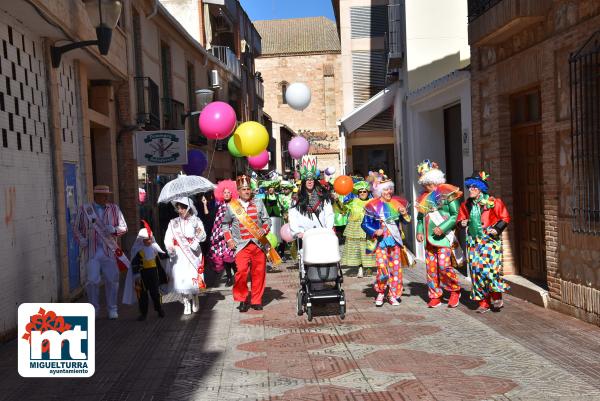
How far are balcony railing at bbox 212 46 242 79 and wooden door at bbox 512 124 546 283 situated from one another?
1982cm

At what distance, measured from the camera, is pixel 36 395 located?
6.10 meters

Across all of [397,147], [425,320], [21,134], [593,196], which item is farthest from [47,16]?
[397,147]

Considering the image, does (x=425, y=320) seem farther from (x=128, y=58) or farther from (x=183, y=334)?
(x=128, y=58)

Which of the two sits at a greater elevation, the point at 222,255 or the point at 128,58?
the point at 128,58

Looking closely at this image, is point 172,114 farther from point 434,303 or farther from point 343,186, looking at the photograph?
point 434,303

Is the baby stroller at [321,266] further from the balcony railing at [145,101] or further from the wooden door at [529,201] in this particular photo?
the balcony railing at [145,101]

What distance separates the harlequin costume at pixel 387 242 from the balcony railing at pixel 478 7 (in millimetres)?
2893

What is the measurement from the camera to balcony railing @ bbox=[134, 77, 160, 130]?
16.5 m

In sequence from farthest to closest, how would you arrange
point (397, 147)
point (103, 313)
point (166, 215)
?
point (397, 147) < point (166, 215) < point (103, 313)

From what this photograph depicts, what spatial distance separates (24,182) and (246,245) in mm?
2831

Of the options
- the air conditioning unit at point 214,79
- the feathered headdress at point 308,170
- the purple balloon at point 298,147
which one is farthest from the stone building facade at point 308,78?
the feathered headdress at point 308,170

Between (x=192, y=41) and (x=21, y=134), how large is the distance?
1426 centimetres

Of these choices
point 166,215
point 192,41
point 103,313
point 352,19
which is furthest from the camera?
point 352,19

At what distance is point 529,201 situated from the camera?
34.4 ft
